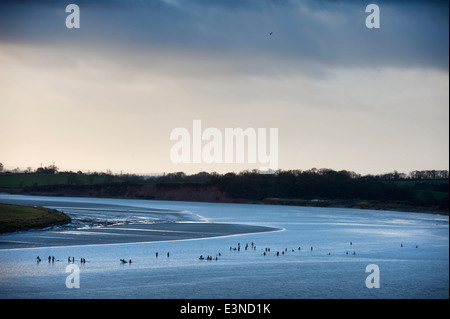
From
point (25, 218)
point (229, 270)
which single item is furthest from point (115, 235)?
point (229, 270)

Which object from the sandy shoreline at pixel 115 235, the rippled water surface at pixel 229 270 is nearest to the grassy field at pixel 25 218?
the sandy shoreline at pixel 115 235

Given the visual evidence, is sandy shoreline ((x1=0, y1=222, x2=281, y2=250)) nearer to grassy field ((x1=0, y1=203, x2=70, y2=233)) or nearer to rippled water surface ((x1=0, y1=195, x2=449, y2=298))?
rippled water surface ((x1=0, y1=195, x2=449, y2=298))

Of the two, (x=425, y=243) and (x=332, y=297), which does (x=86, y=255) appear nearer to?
(x=332, y=297)

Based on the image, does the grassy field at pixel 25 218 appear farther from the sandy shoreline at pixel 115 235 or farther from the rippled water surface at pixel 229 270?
the rippled water surface at pixel 229 270

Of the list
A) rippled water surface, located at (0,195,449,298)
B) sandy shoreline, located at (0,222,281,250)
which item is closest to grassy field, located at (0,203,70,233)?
sandy shoreline, located at (0,222,281,250)

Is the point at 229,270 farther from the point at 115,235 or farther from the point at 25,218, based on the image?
the point at 25,218

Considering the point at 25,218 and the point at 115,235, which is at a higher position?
the point at 25,218
